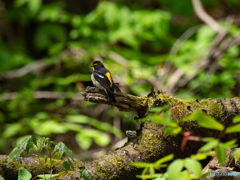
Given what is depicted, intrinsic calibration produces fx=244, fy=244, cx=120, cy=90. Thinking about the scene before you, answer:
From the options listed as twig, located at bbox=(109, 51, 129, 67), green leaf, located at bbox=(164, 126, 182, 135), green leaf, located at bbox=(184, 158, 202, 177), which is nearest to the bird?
green leaf, located at bbox=(164, 126, 182, 135)

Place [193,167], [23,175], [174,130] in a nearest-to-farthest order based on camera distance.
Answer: [193,167] < [174,130] < [23,175]

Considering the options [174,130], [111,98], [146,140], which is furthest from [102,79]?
[174,130]

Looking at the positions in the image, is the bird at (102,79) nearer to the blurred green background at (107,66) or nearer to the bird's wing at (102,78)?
the bird's wing at (102,78)

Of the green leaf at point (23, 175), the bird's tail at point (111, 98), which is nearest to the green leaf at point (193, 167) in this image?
the green leaf at point (23, 175)

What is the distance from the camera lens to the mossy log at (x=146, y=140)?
1.84 m

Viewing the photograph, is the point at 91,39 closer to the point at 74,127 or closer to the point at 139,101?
the point at 74,127

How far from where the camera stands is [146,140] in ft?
6.68

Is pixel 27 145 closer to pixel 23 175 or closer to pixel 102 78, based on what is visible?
pixel 23 175

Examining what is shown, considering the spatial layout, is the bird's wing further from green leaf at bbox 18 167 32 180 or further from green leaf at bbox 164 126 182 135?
green leaf at bbox 164 126 182 135

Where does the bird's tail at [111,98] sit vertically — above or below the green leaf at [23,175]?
above

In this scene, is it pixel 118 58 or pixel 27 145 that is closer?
pixel 27 145

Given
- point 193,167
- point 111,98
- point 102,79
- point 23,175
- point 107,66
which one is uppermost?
point 107,66

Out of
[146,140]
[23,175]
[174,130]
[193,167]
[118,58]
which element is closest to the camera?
[193,167]

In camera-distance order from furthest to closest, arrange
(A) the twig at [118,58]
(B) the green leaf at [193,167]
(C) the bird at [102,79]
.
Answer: (A) the twig at [118,58], (C) the bird at [102,79], (B) the green leaf at [193,167]
